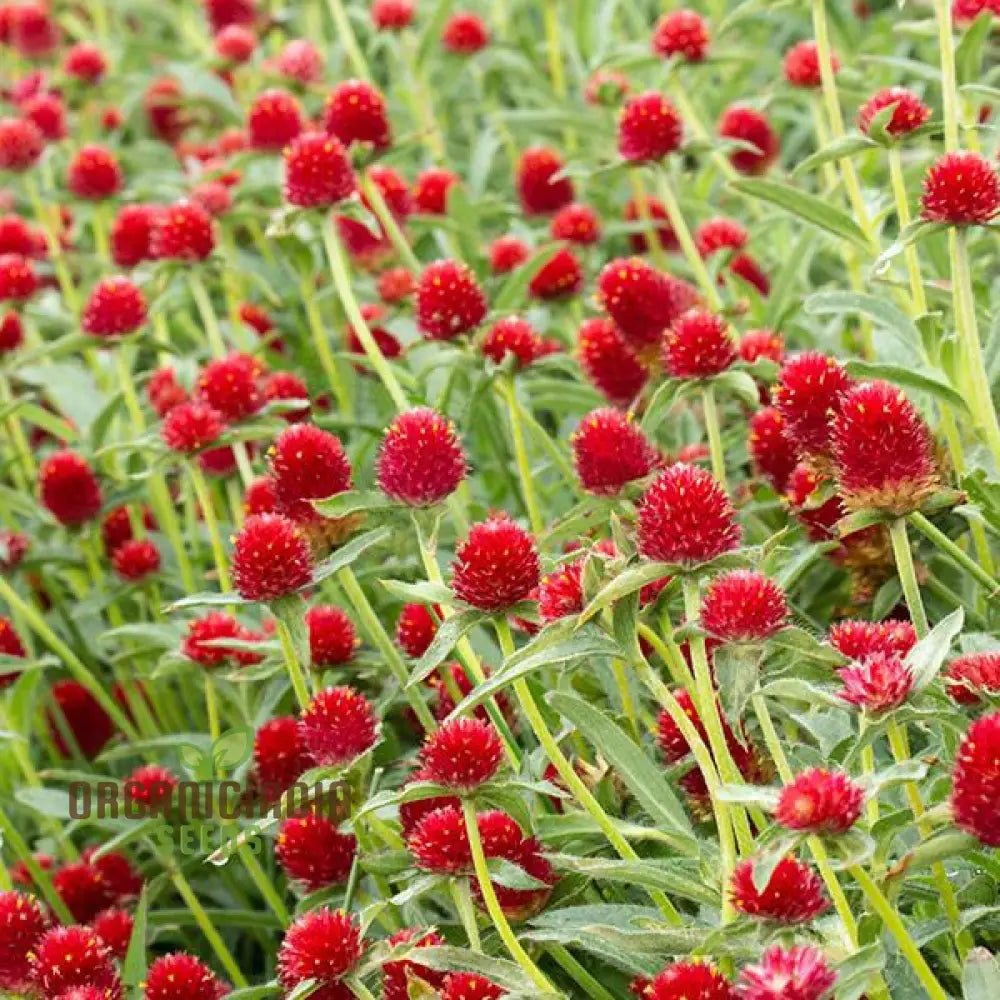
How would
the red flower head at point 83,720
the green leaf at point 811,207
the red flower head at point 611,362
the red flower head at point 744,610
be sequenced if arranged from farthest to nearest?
the red flower head at point 83,720 < the red flower head at point 611,362 < the green leaf at point 811,207 < the red flower head at point 744,610

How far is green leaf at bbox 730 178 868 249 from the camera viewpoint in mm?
2525

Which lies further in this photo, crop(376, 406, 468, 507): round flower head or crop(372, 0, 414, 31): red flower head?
crop(372, 0, 414, 31): red flower head

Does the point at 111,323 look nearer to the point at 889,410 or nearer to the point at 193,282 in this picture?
the point at 193,282

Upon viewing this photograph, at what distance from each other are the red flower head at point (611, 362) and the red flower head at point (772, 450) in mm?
401

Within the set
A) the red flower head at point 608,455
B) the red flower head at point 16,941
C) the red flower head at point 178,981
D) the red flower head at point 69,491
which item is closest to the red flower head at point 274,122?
the red flower head at point 69,491

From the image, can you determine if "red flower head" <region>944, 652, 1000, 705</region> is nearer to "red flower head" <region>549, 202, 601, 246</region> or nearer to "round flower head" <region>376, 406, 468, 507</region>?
"round flower head" <region>376, 406, 468, 507</region>

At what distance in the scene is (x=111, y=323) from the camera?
309 cm

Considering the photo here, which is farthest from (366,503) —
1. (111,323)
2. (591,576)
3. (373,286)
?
(373,286)

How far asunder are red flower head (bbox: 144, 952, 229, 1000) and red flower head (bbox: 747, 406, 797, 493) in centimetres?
97

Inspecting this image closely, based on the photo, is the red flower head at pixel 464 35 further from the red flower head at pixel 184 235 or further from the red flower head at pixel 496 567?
the red flower head at pixel 496 567

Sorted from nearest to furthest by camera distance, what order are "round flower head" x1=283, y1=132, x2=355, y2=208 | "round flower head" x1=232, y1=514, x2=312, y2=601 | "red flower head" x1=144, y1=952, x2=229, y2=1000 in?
1. "red flower head" x1=144, y1=952, x2=229, y2=1000
2. "round flower head" x1=232, y1=514, x2=312, y2=601
3. "round flower head" x1=283, y1=132, x2=355, y2=208

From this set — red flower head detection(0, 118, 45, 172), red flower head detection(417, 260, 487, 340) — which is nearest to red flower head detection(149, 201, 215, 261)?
red flower head detection(417, 260, 487, 340)

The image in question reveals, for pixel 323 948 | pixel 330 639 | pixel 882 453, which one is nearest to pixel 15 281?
pixel 330 639

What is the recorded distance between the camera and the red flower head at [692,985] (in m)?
1.52
